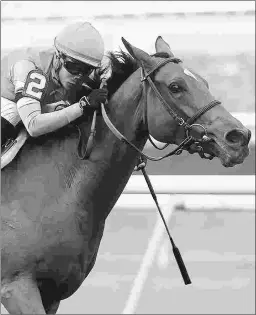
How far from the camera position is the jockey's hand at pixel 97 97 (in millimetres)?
3330

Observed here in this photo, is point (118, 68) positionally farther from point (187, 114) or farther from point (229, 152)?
point (229, 152)

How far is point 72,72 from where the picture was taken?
338 cm

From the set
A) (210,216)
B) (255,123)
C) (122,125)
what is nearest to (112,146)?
(122,125)

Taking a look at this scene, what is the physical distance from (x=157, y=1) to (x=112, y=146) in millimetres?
5525

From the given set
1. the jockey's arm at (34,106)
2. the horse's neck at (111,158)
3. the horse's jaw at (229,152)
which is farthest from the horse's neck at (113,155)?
the horse's jaw at (229,152)

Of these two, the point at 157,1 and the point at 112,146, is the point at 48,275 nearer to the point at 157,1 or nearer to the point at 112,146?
the point at 112,146

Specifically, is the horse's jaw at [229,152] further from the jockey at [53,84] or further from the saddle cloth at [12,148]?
the saddle cloth at [12,148]

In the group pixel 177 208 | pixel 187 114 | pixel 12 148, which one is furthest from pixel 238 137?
pixel 177 208

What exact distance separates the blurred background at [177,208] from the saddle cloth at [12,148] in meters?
2.87

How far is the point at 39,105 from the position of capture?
3.37 m

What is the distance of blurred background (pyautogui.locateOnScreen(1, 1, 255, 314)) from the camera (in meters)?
6.57

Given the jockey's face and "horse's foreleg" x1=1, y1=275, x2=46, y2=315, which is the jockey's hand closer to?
the jockey's face

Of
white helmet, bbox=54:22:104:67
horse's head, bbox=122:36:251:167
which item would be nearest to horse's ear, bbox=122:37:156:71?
horse's head, bbox=122:36:251:167

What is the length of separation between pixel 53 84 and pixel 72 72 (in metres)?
0.10
